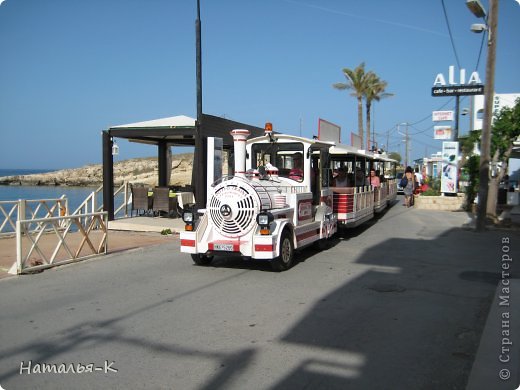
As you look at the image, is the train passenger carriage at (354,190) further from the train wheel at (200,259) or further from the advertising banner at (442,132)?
the advertising banner at (442,132)

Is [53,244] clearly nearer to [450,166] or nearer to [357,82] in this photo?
[450,166]

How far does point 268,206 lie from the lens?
27.6 feet

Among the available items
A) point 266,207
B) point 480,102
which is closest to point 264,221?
point 266,207

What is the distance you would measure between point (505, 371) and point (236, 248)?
15.6ft

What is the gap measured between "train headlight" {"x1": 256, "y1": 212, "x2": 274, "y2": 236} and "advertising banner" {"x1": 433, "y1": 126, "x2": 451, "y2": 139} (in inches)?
1079

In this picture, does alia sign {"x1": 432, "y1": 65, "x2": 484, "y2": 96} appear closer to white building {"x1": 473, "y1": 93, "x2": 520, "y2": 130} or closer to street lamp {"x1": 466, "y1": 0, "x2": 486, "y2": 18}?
white building {"x1": 473, "y1": 93, "x2": 520, "y2": 130}

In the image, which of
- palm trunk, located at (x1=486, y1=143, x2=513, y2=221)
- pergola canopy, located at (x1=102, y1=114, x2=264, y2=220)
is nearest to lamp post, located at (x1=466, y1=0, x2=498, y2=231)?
palm trunk, located at (x1=486, y1=143, x2=513, y2=221)

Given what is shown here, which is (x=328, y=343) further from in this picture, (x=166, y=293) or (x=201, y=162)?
(x=201, y=162)

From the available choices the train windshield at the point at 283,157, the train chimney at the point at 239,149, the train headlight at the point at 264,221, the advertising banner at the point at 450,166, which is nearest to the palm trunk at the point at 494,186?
the advertising banner at the point at 450,166

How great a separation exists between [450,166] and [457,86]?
5949mm

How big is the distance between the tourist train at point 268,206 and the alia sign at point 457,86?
56.3 feet

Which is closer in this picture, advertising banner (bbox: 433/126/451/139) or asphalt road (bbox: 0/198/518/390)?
asphalt road (bbox: 0/198/518/390)

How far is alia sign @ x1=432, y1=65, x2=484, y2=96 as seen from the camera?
2547cm

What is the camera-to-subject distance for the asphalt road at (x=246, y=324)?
414 cm
